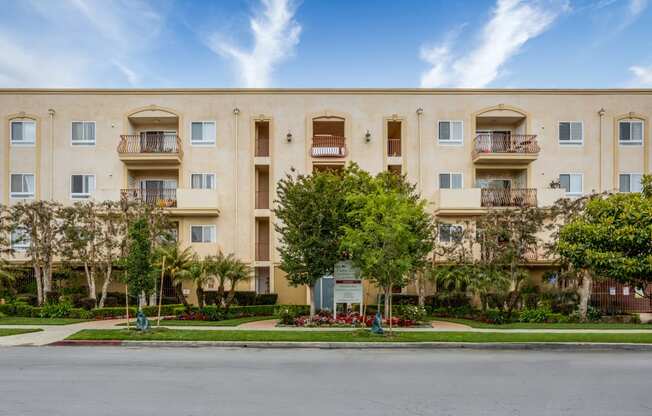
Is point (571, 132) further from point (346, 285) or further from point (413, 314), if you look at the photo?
point (346, 285)

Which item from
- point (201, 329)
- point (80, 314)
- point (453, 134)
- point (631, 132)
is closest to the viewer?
point (201, 329)

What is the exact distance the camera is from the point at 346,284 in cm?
2116

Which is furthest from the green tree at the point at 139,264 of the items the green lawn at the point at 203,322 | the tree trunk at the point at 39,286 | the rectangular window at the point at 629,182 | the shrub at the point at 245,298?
the rectangular window at the point at 629,182

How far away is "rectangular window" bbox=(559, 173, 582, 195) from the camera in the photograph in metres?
28.6

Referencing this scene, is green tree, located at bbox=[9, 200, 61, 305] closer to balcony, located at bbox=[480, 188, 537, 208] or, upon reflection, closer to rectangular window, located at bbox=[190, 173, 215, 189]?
rectangular window, located at bbox=[190, 173, 215, 189]

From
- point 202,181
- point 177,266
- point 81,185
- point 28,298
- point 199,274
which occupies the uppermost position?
point 202,181

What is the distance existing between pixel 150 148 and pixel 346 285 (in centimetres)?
1601

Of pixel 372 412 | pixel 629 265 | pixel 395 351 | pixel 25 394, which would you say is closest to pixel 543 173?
pixel 629 265

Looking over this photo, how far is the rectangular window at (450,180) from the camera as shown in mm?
28672

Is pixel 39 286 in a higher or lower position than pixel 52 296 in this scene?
higher

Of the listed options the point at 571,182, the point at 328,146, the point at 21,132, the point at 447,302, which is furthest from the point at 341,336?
the point at 21,132

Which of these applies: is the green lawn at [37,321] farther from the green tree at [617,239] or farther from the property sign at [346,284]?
the green tree at [617,239]

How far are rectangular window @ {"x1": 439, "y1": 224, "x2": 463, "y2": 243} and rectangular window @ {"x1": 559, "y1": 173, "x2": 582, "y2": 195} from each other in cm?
852

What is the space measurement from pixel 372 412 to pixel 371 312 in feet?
55.0
